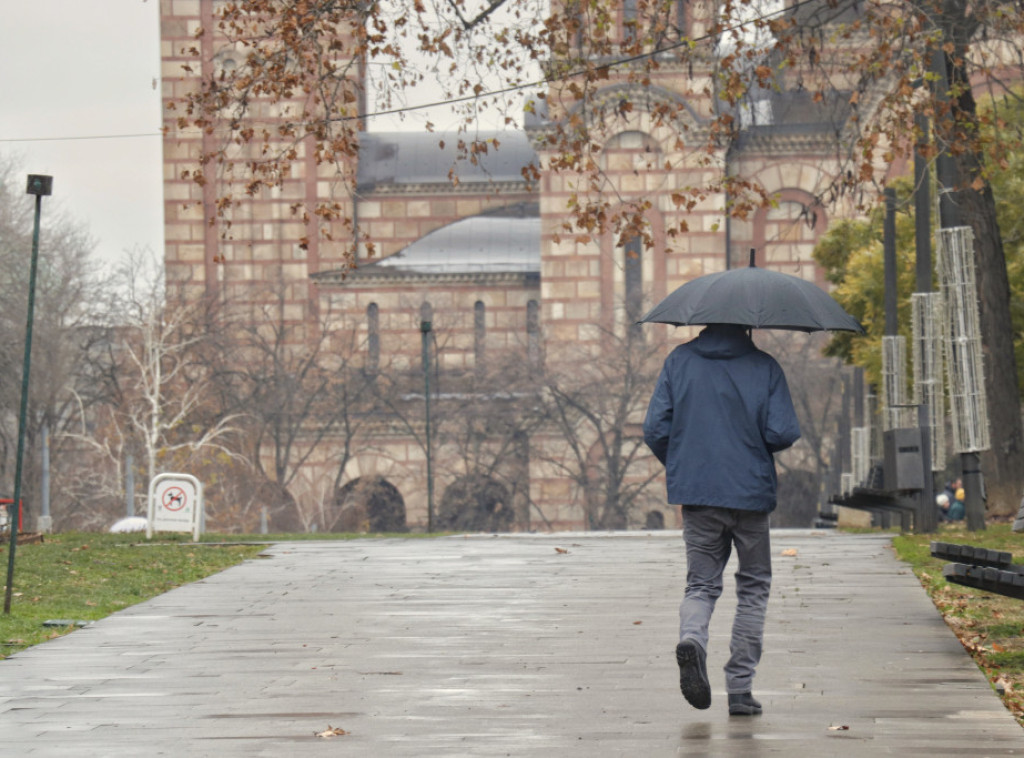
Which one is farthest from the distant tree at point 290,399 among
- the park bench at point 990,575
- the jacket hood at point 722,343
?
the jacket hood at point 722,343

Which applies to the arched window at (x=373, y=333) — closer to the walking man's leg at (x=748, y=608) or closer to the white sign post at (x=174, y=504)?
the white sign post at (x=174, y=504)

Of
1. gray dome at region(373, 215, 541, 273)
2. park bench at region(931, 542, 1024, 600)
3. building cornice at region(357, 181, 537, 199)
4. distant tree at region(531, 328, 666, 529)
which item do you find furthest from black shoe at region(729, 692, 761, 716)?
building cornice at region(357, 181, 537, 199)

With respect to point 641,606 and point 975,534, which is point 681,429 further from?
point 975,534

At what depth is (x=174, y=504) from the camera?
2362 centimetres

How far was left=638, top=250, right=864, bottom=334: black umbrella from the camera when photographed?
824 cm

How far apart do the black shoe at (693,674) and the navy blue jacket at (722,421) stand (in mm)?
766

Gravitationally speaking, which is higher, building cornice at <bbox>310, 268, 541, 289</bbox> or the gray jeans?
building cornice at <bbox>310, 268, 541, 289</bbox>

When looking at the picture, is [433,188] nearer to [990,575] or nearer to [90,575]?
[90,575]

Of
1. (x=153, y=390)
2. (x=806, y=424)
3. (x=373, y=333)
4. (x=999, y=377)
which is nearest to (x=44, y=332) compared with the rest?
(x=153, y=390)

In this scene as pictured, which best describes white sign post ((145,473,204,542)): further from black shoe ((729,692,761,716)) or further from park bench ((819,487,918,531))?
black shoe ((729,692,761,716))

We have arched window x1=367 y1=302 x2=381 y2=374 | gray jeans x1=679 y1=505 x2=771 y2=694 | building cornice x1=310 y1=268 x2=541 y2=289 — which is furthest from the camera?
arched window x1=367 y1=302 x2=381 y2=374

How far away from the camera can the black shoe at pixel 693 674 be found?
24.5ft

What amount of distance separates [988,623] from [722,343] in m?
3.61

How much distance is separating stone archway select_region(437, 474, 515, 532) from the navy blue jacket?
151 ft
